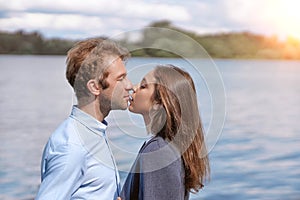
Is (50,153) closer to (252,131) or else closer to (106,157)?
(106,157)

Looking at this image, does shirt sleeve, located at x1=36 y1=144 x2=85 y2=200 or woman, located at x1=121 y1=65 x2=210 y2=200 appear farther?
woman, located at x1=121 y1=65 x2=210 y2=200

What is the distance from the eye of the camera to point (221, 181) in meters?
8.52

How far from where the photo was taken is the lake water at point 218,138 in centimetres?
187

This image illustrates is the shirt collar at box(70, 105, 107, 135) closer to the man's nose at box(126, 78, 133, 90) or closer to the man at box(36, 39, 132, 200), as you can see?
the man at box(36, 39, 132, 200)

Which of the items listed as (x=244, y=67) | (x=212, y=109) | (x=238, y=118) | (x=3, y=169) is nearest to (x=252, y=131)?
(x=238, y=118)

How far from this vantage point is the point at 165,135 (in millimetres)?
1797

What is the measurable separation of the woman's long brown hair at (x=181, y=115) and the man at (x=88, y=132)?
11 centimetres

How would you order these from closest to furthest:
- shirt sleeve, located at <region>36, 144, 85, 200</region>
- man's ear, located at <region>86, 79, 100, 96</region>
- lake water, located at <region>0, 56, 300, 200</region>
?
shirt sleeve, located at <region>36, 144, 85, 200</region> < man's ear, located at <region>86, 79, 100, 96</region> < lake water, located at <region>0, 56, 300, 200</region>

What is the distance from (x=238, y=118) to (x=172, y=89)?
1254cm

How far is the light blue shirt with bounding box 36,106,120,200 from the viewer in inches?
62.4

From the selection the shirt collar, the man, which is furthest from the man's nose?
the shirt collar

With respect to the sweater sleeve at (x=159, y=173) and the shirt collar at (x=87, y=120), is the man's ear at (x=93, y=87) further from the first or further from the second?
the sweater sleeve at (x=159, y=173)

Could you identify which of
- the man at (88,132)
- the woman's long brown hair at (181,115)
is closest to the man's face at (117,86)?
the man at (88,132)

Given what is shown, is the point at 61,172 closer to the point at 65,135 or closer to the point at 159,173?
the point at 65,135
